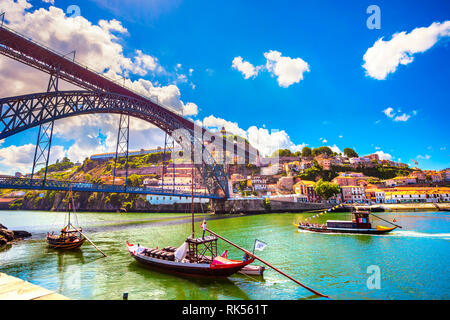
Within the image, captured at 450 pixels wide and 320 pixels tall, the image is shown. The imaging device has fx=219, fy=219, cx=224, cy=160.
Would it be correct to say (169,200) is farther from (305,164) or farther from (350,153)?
(350,153)

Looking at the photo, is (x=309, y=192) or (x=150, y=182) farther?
(x=150, y=182)

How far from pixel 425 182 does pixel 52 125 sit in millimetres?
124395

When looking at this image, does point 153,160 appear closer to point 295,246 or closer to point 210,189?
point 210,189

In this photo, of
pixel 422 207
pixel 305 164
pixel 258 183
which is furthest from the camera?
pixel 305 164

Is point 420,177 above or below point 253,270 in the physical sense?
above

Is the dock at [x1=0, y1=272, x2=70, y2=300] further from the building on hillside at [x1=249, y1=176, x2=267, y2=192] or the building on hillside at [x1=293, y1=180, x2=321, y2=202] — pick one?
the building on hillside at [x1=249, y1=176, x2=267, y2=192]

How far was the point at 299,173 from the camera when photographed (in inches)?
4124

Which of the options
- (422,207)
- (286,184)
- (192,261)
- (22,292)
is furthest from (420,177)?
(22,292)

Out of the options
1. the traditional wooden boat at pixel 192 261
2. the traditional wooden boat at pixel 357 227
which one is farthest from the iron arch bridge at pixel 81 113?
the traditional wooden boat at pixel 357 227

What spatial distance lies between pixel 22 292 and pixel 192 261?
745cm

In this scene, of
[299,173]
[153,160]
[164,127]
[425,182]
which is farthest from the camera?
[153,160]

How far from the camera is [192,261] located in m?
12.8

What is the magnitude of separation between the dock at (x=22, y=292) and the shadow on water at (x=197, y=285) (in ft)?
16.4
